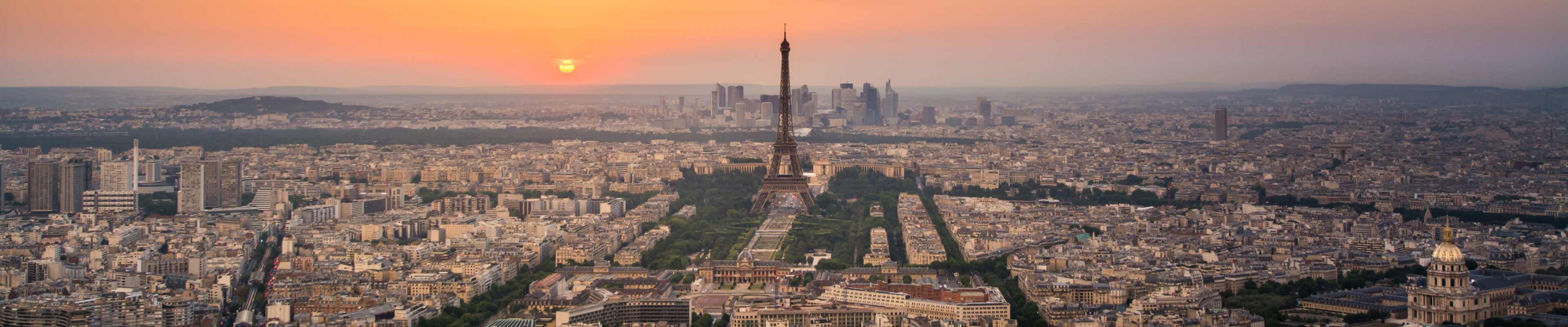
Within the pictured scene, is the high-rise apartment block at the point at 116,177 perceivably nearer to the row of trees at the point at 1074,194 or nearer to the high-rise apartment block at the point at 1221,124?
the row of trees at the point at 1074,194

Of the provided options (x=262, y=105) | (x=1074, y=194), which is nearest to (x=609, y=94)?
(x=262, y=105)

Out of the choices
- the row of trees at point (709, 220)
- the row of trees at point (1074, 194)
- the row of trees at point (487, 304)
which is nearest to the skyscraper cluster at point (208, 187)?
the row of trees at point (709, 220)

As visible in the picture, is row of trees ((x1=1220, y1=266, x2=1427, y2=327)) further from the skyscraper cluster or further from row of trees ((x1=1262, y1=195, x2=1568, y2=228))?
the skyscraper cluster

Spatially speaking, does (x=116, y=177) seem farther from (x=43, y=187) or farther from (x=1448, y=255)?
(x=1448, y=255)

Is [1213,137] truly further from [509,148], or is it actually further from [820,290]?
[820,290]

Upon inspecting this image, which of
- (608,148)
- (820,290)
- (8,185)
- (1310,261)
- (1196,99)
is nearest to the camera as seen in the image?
(820,290)

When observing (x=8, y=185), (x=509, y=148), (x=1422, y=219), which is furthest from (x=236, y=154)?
(x=1422, y=219)

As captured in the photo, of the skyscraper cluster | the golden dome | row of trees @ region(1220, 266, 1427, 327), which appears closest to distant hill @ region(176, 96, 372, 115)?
the skyscraper cluster

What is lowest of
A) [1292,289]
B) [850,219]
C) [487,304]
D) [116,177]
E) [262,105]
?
[487,304]
